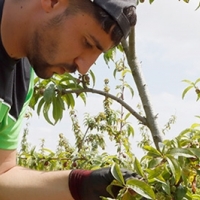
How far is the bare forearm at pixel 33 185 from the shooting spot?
6.46 feet

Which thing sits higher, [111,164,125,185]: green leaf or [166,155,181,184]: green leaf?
[166,155,181,184]: green leaf

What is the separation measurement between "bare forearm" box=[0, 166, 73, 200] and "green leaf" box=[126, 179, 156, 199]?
650 millimetres

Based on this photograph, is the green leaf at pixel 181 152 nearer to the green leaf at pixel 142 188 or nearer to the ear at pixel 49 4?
the green leaf at pixel 142 188

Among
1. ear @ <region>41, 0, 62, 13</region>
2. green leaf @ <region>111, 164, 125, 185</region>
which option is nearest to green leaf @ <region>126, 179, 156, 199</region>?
green leaf @ <region>111, 164, 125, 185</region>

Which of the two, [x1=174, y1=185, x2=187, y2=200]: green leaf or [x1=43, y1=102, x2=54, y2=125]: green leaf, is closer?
[x1=174, y1=185, x2=187, y2=200]: green leaf

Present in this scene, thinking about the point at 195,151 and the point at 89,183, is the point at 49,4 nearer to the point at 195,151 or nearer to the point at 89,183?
the point at 89,183

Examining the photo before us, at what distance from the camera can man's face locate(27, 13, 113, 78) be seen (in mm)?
1768

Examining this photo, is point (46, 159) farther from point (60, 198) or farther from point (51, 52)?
point (51, 52)

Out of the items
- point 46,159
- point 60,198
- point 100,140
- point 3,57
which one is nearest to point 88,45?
point 3,57

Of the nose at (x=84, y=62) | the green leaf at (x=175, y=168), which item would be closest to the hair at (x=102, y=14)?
the nose at (x=84, y=62)

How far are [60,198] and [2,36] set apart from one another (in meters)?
0.67

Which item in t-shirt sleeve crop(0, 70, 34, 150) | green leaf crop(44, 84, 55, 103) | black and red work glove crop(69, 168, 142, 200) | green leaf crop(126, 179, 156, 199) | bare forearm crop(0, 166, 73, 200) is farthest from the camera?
green leaf crop(44, 84, 55, 103)

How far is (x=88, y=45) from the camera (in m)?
1.79

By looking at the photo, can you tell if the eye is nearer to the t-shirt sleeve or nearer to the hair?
the hair
